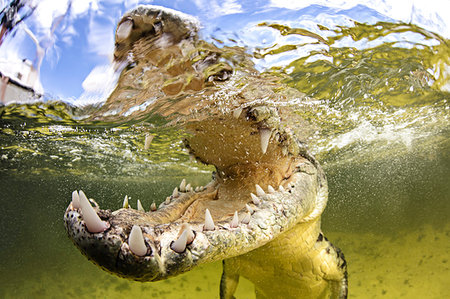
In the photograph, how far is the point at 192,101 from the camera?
4492 mm

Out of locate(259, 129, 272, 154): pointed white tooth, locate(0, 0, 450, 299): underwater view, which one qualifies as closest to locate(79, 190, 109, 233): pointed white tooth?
locate(0, 0, 450, 299): underwater view

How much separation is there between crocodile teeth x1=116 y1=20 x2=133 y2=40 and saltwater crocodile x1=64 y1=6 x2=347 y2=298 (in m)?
0.01

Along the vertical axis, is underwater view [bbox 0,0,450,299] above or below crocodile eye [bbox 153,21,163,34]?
below

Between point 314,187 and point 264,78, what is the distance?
1.68 m

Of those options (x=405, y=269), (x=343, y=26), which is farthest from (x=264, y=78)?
(x=405, y=269)

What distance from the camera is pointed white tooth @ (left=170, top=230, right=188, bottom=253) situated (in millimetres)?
1438

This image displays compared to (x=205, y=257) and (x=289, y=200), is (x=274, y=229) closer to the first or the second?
(x=289, y=200)

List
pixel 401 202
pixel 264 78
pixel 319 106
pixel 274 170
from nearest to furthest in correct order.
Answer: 1. pixel 274 170
2. pixel 264 78
3. pixel 319 106
4. pixel 401 202

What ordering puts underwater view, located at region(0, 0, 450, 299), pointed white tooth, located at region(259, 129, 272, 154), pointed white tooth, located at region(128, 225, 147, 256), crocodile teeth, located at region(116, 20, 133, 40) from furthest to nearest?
pointed white tooth, located at region(259, 129, 272, 154) < underwater view, located at region(0, 0, 450, 299) < crocodile teeth, located at region(116, 20, 133, 40) < pointed white tooth, located at region(128, 225, 147, 256)

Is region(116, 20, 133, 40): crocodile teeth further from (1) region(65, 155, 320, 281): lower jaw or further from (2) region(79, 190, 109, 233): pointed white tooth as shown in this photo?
(2) region(79, 190, 109, 233): pointed white tooth

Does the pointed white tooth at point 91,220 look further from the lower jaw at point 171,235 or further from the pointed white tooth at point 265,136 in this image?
the pointed white tooth at point 265,136

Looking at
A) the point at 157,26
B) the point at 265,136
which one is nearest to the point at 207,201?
the point at 265,136

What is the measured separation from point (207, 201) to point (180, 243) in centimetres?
161

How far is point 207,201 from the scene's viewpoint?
3.05 metres
